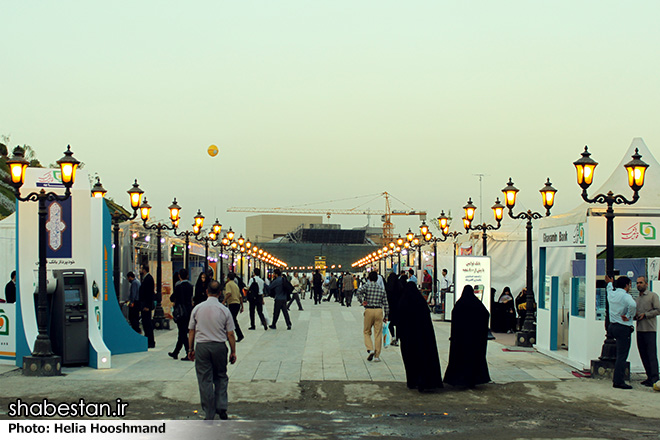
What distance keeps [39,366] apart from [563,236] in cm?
963

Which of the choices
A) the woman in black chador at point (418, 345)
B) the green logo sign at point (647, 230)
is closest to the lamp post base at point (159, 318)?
the woman in black chador at point (418, 345)

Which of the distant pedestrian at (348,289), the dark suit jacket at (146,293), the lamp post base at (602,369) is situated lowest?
the distant pedestrian at (348,289)

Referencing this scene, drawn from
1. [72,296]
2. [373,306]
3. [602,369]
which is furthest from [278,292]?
[602,369]

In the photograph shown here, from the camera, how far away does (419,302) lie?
11102mm

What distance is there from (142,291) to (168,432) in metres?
8.41

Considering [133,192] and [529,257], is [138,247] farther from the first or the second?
[529,257]

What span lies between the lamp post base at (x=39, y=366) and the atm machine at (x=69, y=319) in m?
0.82

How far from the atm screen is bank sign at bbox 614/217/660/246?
9440mm

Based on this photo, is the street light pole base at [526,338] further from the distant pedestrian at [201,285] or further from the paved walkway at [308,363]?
the distant pedestrian at [201,285]

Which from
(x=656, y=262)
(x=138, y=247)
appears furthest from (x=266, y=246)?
(x=656, y=262)

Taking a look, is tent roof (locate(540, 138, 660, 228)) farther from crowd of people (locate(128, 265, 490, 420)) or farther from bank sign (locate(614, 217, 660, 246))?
crowd of people (locate(128, 265, 490, 420))

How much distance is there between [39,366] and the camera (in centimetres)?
1183

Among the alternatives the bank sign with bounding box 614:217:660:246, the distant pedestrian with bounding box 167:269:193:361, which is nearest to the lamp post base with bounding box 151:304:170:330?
the distant pedestrian with bounding box 167:269:193:361

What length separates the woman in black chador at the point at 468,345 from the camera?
10.9m
